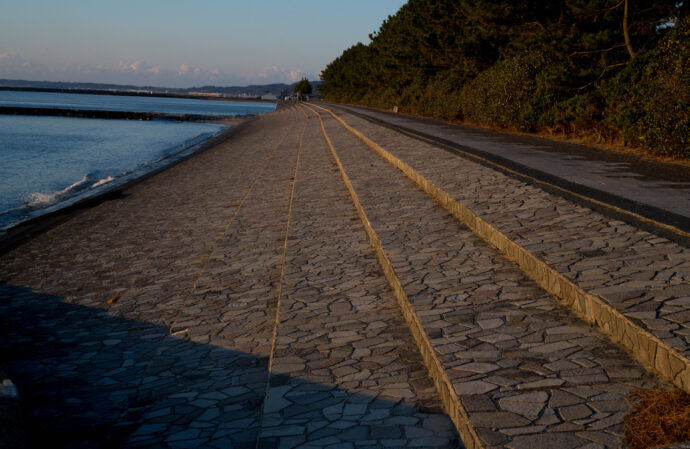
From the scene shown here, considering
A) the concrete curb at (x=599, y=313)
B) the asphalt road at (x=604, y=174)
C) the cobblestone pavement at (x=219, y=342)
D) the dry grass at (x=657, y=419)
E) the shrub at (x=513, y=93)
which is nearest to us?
the dry grass at (x=657, y=419)

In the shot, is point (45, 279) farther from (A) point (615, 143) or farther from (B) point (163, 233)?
(A) point (615, 143)

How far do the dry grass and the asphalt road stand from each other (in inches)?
143

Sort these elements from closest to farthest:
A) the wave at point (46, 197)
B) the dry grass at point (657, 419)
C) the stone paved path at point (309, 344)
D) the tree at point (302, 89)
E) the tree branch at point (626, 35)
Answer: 1. the dry grass at point (657, 419)
2. the stone paved path at point (309, 344)
3. the tree branch at point (626, 35)
4. the wave at point (46, 197)
5. the tree at point (302, 89)

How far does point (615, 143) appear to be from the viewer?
16.6 metres

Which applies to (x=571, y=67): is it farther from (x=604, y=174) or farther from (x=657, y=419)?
(x=657, y=419)

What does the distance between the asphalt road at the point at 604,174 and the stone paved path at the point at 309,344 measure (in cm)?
123

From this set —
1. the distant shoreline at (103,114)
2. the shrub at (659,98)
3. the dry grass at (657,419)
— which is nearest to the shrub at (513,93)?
the shrub at (659,98)

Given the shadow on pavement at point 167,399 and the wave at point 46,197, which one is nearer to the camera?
the shadow on pavement at point 167,399

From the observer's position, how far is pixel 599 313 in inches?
170

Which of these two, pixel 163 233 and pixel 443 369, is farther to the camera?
pixel 163 233

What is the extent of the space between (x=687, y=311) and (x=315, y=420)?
2.76 metres

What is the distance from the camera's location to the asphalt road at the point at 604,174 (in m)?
7.73

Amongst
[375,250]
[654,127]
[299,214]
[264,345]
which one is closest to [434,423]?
[264,345]

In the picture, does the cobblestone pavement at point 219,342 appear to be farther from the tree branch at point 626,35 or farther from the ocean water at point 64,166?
the tree branch at point 626,35
